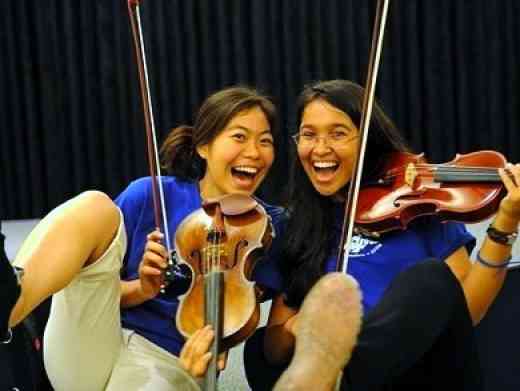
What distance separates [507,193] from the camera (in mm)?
1519

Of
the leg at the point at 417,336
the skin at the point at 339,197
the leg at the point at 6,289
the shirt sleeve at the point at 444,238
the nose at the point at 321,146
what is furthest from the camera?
the nose at the point at 321,146

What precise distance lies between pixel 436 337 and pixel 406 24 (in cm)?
229

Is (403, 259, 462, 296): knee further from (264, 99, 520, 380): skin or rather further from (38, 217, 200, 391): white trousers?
(38, 217, 200, 391): white trousers

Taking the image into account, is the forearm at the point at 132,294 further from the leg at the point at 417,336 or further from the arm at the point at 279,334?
the leg at the point at 417,336

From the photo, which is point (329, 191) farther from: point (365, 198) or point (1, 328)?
point (1, 328)

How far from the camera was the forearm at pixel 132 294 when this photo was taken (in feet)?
5.41

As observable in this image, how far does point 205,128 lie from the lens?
5.99 ft

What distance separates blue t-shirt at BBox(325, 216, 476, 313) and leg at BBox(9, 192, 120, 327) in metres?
0.45

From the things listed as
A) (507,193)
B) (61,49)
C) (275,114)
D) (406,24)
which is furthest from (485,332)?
(61,49)

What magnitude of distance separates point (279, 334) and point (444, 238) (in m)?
0.35

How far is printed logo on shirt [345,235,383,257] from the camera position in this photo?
1.63 metres

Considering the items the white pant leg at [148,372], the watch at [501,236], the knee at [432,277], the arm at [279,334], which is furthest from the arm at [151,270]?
the watch at [501,236]

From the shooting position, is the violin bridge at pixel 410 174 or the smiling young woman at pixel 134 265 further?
the violin bridge at pixel 410 174

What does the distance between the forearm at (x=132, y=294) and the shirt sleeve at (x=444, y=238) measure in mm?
536
